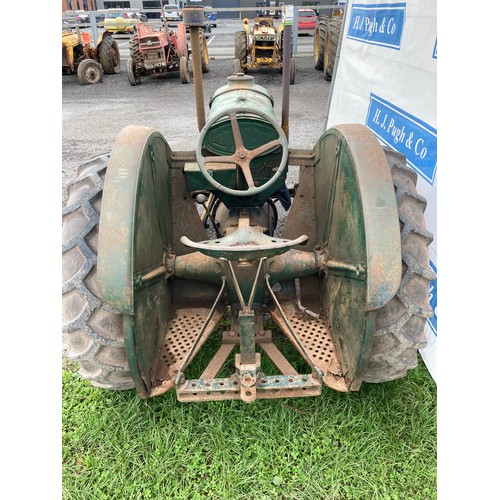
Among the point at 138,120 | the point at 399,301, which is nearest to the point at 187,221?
the point at 399,301

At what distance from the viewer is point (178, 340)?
2320 mm

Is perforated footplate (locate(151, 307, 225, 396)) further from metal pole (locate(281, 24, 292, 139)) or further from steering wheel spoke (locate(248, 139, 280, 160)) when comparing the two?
metal pole (locate(281, 24, 292, 139))

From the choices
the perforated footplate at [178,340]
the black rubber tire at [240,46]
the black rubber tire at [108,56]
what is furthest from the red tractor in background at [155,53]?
the perforated footplate at [178,340]

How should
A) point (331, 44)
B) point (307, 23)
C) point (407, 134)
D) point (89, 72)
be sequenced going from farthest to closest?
point (307, 23) → point (89, 72) → point (331, 44) → point (407, 134)

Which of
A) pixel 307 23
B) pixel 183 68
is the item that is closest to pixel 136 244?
pixel 183 68

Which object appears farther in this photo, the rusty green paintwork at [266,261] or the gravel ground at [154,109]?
the gravel ground at [154,109]

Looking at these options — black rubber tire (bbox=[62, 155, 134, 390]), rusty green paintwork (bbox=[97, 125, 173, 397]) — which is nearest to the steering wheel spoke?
rusty green paintwork (bbox=[97, 125, 173, 397])

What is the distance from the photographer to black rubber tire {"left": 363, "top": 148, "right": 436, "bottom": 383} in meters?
1.97

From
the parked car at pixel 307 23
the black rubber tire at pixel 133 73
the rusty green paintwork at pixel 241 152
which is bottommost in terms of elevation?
the rusty green paintwork at pixel 241 152

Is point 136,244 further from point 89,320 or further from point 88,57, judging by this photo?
point 88,57

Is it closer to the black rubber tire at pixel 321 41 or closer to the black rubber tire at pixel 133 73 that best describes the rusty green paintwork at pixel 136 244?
the black rubber tire at pixel 133 73

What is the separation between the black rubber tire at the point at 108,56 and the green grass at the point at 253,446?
12391mm

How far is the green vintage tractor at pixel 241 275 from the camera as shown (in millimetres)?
1835

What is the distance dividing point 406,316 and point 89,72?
12212 millimetres
